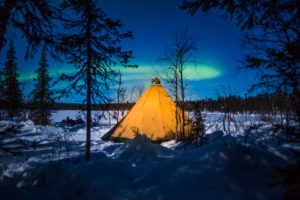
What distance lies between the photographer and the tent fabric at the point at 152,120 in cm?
1009

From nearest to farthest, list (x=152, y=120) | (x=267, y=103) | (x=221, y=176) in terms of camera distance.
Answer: (x=221, y=176) < (x=152, y=120) < (x=267, y=103)

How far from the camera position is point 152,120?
412 inches

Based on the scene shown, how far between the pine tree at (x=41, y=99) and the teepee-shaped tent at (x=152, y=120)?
15.6 metres

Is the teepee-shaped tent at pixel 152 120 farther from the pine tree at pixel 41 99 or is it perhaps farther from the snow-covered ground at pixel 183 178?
the pine tree at pixel 41 99

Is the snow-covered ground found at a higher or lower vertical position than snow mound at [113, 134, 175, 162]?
higher

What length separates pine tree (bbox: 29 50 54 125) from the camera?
20.8m

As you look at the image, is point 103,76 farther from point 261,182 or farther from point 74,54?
point 261,182

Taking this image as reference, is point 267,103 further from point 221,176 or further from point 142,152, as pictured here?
point 221,176

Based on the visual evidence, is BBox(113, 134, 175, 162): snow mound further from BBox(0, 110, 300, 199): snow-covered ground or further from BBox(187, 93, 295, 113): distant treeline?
BBox(187, 93, 295, 113): distant treeline

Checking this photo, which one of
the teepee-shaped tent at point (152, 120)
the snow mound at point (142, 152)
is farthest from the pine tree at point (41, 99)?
the snow mound at point (142, 152)

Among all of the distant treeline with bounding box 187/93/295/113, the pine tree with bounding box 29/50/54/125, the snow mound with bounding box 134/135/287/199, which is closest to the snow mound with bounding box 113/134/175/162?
the snow mound with bounding box 134/135/287/199

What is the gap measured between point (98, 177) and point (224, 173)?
2.62 meters

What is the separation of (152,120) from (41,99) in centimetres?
1948

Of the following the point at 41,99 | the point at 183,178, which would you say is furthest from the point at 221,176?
the point at 41,99
